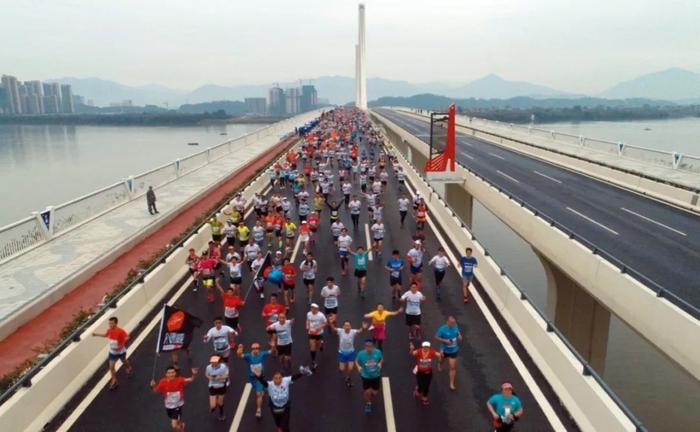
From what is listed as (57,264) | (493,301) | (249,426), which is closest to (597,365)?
(493,301)

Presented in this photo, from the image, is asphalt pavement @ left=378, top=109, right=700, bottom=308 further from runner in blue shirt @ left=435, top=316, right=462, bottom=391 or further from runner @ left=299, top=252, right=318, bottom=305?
runner @ left=299, top=252, right=318, bottom=305

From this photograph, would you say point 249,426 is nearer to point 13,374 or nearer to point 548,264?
point 13,374

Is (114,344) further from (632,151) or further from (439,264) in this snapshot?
(632,151)

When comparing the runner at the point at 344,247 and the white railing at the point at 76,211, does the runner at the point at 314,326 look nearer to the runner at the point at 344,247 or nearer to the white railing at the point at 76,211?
the runner at the point at 344,247

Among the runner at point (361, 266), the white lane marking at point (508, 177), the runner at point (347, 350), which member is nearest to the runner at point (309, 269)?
the runner at point (361, 266)

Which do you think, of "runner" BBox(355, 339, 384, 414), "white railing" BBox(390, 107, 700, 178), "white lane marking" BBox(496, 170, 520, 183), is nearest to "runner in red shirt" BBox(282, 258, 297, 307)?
"runner" BBox(355, 339, 384, 414)
